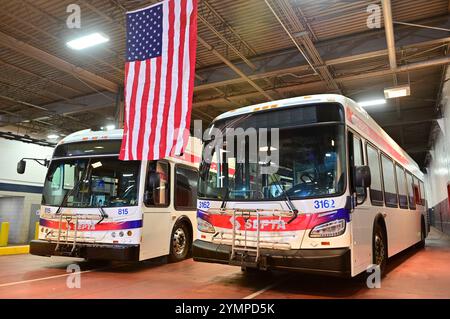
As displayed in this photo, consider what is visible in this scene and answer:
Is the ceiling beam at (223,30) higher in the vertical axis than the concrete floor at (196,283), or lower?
higher

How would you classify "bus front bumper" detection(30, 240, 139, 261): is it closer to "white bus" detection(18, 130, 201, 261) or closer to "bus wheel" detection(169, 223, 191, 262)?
"white bus" detection(18, 130, 201, 261)

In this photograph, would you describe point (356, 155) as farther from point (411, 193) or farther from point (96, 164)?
point (411, 193)

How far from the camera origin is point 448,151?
43.8ft

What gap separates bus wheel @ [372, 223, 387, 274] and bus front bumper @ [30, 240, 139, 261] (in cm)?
415

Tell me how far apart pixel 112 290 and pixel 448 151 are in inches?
504

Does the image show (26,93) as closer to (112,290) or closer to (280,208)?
(112,290)

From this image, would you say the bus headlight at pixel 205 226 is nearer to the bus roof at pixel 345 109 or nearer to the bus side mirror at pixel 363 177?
the bus roof at pixel 345 109

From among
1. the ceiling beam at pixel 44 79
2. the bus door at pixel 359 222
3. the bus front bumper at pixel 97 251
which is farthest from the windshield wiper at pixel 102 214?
the ceiling beam at pixel 44 79

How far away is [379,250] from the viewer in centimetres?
616

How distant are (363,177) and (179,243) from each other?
504cm

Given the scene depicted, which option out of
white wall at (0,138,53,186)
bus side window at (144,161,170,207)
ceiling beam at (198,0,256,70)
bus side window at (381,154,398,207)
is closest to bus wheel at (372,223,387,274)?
bus side window at (381,154,398,207)

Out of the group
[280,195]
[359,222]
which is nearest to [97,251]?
[280,195]

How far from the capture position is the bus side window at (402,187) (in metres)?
8.33

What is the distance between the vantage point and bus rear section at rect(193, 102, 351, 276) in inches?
187
